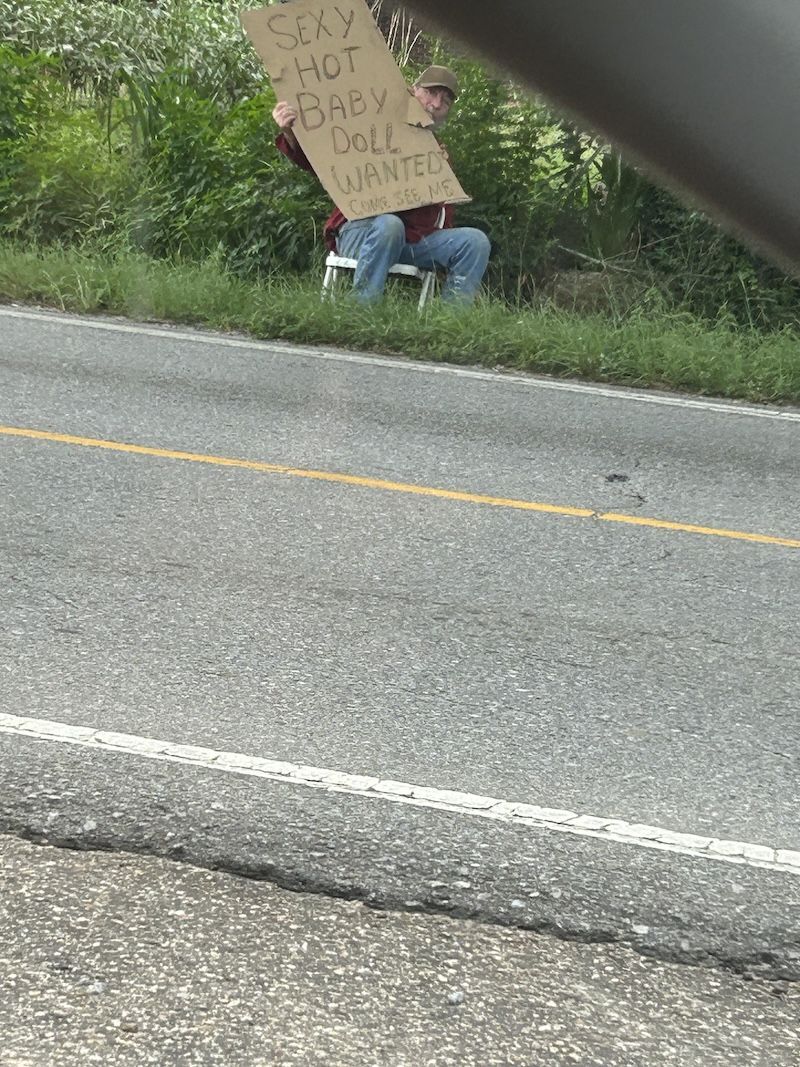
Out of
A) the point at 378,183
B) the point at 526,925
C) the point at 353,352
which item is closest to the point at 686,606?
the point at 526,925

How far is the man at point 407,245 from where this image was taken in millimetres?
9250

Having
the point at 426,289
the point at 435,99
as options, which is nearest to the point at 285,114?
the point at 435,99

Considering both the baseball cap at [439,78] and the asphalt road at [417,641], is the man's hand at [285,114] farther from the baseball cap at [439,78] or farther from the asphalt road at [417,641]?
the asphalt road at [417,641]

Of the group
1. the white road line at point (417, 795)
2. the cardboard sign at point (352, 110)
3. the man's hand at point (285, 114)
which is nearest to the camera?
the white road line at point (417, 795)

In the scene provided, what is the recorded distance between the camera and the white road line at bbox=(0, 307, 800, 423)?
8203mm

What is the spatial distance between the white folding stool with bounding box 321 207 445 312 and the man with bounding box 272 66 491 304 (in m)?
0.04

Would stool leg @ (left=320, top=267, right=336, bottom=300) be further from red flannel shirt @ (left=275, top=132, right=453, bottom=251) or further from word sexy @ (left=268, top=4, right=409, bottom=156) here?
word sexy @ (left=268, top=4, right=409, bottom=156)

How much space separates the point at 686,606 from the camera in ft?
16.0

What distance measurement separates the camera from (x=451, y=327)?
29.5 ft

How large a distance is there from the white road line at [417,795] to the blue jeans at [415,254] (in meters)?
6.13

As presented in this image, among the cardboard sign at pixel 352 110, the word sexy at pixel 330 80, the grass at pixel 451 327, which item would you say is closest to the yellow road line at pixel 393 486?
the grass at pixel 451 327

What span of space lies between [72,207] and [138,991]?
952cm

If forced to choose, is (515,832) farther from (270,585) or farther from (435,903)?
(270,585)

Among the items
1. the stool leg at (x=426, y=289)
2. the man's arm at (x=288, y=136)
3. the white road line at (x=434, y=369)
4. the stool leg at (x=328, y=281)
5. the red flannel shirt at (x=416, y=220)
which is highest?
the man's arm at (x=288, y=136)
